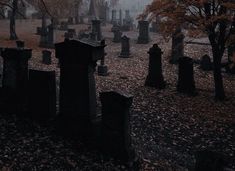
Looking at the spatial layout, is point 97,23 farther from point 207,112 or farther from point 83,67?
point 83,67

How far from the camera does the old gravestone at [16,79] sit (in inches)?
386

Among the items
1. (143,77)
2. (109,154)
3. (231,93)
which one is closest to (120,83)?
(143,77)

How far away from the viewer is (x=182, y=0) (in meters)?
12.6

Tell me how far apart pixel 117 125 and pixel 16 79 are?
3.45 metres

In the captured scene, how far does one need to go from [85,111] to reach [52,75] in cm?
146

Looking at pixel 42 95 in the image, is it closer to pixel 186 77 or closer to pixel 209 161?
pixel 209 161

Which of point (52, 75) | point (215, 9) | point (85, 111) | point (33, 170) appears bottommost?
point (33, 170)

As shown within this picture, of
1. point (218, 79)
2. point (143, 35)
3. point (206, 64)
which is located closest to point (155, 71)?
point (218, 79)

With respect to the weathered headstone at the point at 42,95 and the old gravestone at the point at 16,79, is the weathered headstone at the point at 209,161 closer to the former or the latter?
the weathered headstone at the point at 42,95

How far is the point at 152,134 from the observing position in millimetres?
10305

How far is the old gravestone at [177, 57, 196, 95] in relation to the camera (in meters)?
14.4

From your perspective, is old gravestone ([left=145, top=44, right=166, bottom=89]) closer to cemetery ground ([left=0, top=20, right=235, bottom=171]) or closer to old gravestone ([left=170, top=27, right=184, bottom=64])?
cemetery ground ([left=0, top=20, right=235, bottom=171])

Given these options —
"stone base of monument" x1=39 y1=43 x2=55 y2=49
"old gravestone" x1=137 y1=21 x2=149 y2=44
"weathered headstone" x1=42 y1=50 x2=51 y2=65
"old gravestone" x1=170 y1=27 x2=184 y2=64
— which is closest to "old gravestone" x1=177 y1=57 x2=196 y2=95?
"old gravestone" x1=170 y1=27 x2=184 y2=64

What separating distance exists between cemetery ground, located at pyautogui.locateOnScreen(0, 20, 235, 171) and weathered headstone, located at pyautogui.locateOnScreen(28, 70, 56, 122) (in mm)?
267
